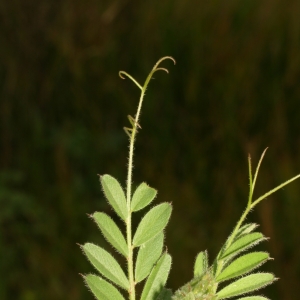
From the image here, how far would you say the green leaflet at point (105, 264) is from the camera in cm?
35

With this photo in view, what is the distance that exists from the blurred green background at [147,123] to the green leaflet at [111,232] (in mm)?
1617

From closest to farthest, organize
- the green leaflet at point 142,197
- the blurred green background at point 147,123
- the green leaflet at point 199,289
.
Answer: the green leaflet at point 199,289
the green leaflet at point 142,197
the blurred green background at point 147,123

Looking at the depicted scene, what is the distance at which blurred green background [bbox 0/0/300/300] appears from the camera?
2.13m

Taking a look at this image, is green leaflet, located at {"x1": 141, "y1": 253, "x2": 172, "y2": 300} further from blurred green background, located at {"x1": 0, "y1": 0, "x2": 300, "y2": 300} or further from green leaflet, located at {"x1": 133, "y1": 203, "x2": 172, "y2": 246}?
blurred green background, located at {"x1": 0, "y1": 0, "x2": 300, "y2": 300}

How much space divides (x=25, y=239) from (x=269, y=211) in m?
1.04

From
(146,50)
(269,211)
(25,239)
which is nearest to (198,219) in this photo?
(269,211)

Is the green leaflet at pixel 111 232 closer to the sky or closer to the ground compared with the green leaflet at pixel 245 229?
closer to the ground

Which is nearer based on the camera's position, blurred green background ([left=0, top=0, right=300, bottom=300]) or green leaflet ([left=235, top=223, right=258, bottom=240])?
green leaflet ([left=235, top=223, right=258, bottom=240])

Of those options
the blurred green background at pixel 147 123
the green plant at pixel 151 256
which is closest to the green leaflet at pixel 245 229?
the green plant at pixel 151 256

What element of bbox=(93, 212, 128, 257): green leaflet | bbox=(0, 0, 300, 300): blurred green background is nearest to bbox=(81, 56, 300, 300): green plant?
bbox=(93, 212, 128, 257): green leaflet

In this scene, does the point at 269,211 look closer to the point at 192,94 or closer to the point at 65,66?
the point at 192,94

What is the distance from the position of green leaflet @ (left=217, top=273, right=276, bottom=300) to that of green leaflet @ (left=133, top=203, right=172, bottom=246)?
0.06 metres

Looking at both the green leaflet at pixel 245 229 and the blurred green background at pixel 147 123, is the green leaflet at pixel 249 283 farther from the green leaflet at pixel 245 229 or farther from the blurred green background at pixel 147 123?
the blurred green background at pixel 147 123

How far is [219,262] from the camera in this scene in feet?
0.94
